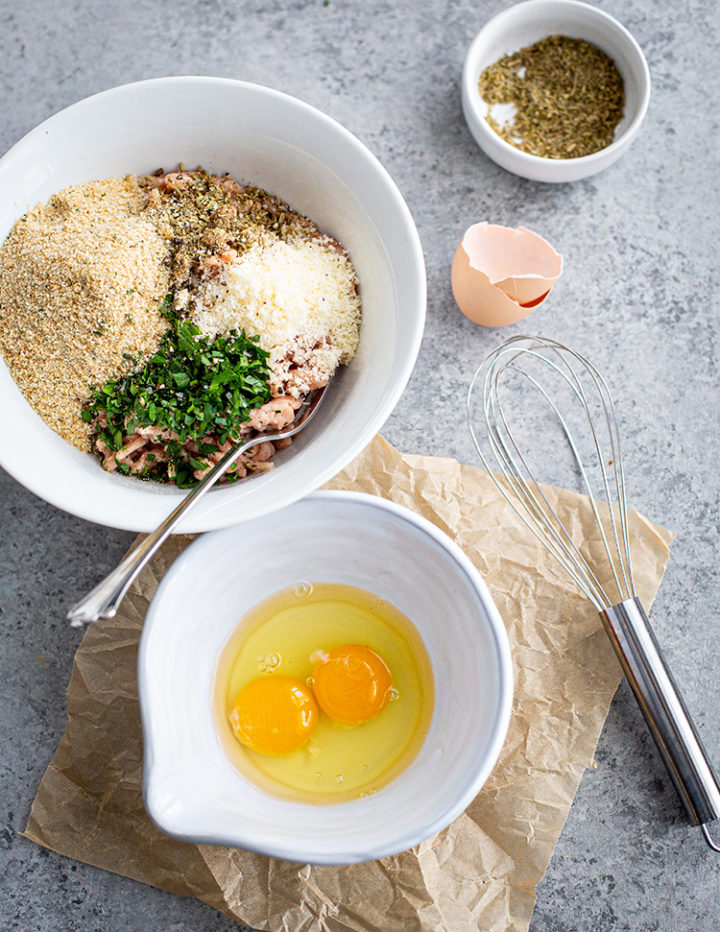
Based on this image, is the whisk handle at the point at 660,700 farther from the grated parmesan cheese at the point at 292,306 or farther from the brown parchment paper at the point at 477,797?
the grated parmesan cheese at the point at 292,306

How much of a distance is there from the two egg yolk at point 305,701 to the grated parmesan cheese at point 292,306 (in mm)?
510

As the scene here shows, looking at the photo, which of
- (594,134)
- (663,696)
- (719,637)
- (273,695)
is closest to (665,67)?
(594,134)

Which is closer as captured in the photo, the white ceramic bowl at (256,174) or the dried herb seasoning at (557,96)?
the white ceramic bowl at (256,174)

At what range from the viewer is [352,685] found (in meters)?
1.32

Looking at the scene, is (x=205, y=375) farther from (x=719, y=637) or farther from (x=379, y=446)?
(x=719, y=637)

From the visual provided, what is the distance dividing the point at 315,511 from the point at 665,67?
128cm

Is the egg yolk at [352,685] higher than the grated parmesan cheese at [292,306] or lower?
lower

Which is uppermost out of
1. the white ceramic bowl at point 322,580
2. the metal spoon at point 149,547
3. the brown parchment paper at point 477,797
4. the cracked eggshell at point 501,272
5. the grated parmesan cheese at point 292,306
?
the grated parmesan cheese at point 292,306

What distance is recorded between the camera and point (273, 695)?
1.32 meters

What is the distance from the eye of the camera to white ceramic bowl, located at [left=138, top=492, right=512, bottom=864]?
108 centimetres

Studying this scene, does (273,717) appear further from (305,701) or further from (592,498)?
(592,498)

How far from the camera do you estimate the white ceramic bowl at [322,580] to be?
1083mm

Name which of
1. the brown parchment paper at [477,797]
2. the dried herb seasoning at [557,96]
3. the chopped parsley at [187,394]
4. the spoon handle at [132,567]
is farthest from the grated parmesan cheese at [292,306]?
the dried herb seasoning at [557,96]

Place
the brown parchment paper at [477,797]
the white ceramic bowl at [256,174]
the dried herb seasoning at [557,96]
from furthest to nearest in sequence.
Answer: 1. the dried herb seasoning at [557,96]
2. the brown parchment paper at [477,797]
3. the white ceramic bowl at [256,174]
